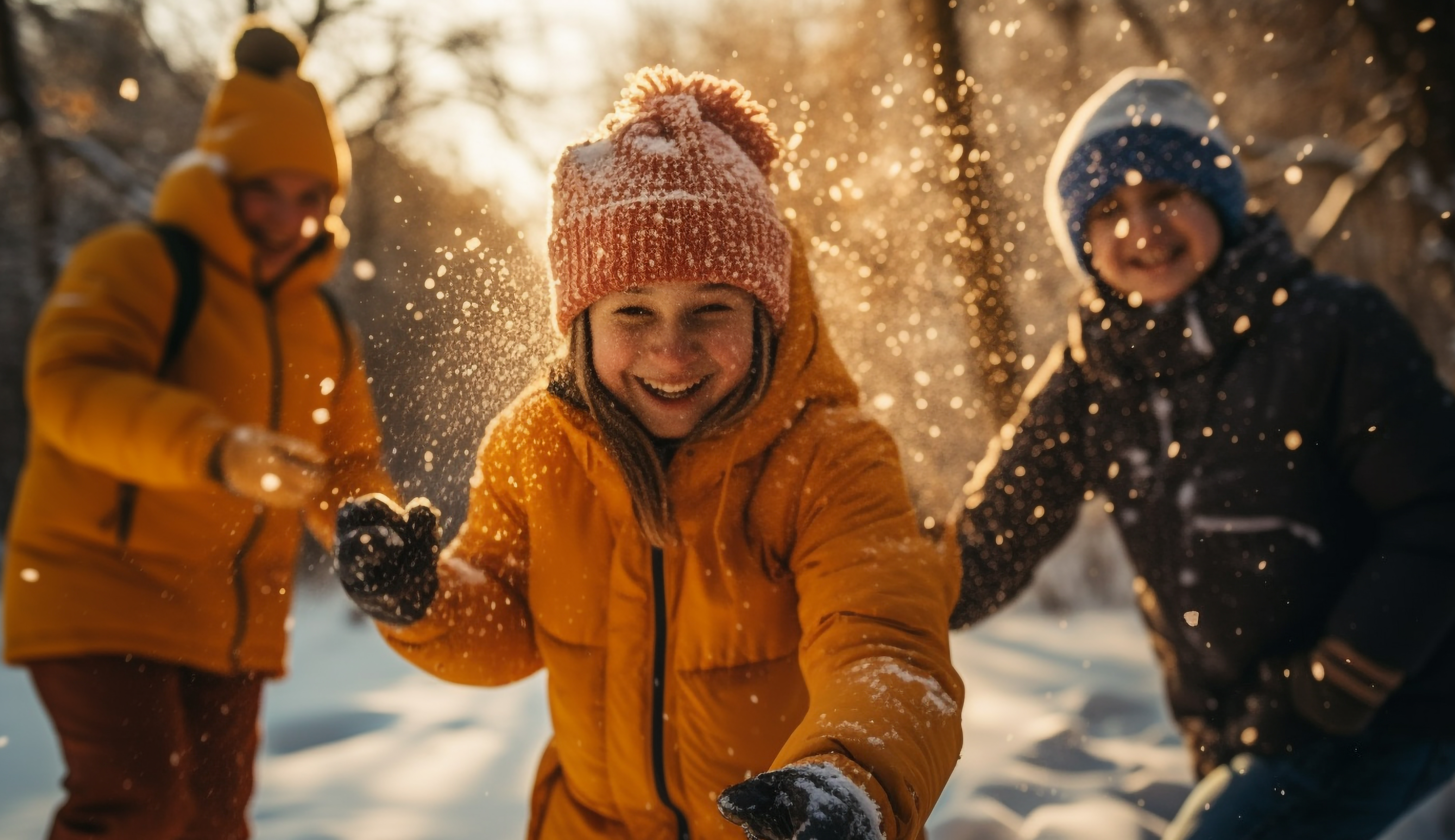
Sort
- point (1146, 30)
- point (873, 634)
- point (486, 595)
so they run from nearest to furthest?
point (873, 634)
point (486, 595)
point (1146, 30)

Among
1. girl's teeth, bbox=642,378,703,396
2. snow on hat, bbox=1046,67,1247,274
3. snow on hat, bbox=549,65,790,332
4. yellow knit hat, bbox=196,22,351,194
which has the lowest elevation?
girl's teeth, bbox=642,378,703,396

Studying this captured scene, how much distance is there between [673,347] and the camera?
73cm

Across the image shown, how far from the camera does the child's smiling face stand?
73 centimetres

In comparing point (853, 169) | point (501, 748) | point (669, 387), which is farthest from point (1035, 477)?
point (501, 748)

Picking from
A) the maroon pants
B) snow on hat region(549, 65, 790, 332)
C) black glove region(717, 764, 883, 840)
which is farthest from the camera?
the maroon pants

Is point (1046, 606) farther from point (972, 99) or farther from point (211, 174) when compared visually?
point (211, 174)

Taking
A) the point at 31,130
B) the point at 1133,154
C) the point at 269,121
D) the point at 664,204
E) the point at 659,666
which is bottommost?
the point at 659,666

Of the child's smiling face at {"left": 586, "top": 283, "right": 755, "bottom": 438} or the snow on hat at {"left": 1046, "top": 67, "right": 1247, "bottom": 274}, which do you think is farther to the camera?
the snow on hat at {"left": 1046, "top": 67, "right": 1247, "bottom": 274}

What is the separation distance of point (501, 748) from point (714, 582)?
0.77 metres

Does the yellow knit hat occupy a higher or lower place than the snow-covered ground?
higher

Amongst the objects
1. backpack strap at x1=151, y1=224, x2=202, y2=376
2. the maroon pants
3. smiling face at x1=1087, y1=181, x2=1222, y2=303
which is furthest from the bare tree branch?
the maroon pants

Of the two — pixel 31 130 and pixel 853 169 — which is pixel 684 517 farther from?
pixel 31 130

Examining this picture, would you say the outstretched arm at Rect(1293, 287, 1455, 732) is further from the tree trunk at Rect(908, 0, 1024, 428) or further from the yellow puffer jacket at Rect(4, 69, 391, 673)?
the yellow puffer jacket at Rect(4, 69, 391, 673)

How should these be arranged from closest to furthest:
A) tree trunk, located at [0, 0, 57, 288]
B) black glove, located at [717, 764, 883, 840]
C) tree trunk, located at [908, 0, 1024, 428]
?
black glove, located at [717, 764, 883, 840], tree trunk, located at [908, 0, 1024, 428], tree trunk, located at [0, 0, 57, 288]
